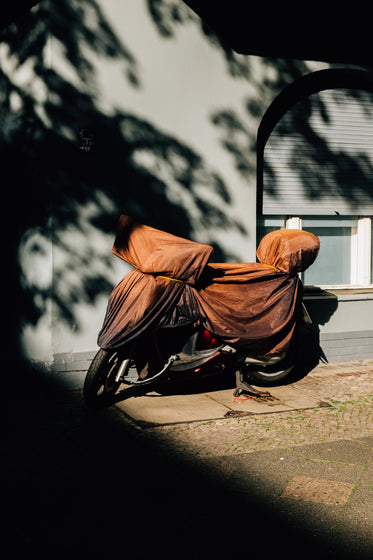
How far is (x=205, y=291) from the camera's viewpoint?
19.4ft

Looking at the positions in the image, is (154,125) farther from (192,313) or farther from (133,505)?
(133,505)

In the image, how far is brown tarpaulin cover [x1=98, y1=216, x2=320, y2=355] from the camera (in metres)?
5.62

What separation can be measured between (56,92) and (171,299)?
259 centimetres

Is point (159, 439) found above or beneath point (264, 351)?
beneath

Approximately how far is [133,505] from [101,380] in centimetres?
199

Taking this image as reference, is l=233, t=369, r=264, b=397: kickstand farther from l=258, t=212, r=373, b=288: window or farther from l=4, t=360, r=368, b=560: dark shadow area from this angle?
l=258, t=212, r=373, b=288: window

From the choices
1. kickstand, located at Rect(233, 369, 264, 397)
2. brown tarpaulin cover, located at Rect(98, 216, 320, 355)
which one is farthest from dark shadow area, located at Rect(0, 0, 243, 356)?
kickstand, located at Rect(233, 369, 264, 397)

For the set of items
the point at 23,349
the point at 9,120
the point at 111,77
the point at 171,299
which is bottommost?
the point at 23,349

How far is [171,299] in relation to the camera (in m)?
5.70

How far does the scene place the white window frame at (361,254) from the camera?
8.17 metres

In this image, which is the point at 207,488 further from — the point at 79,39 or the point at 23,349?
the point at 79,39

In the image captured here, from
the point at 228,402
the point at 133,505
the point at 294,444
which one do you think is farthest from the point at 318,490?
the point at 228,402

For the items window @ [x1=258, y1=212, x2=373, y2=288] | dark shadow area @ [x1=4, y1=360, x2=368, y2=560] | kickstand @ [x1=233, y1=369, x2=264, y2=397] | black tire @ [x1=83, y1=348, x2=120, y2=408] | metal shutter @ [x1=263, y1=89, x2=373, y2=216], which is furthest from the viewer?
window @ [x1=258, y1=212, x2=373, y2=288]

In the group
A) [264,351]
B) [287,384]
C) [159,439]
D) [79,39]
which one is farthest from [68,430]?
[79,39]
